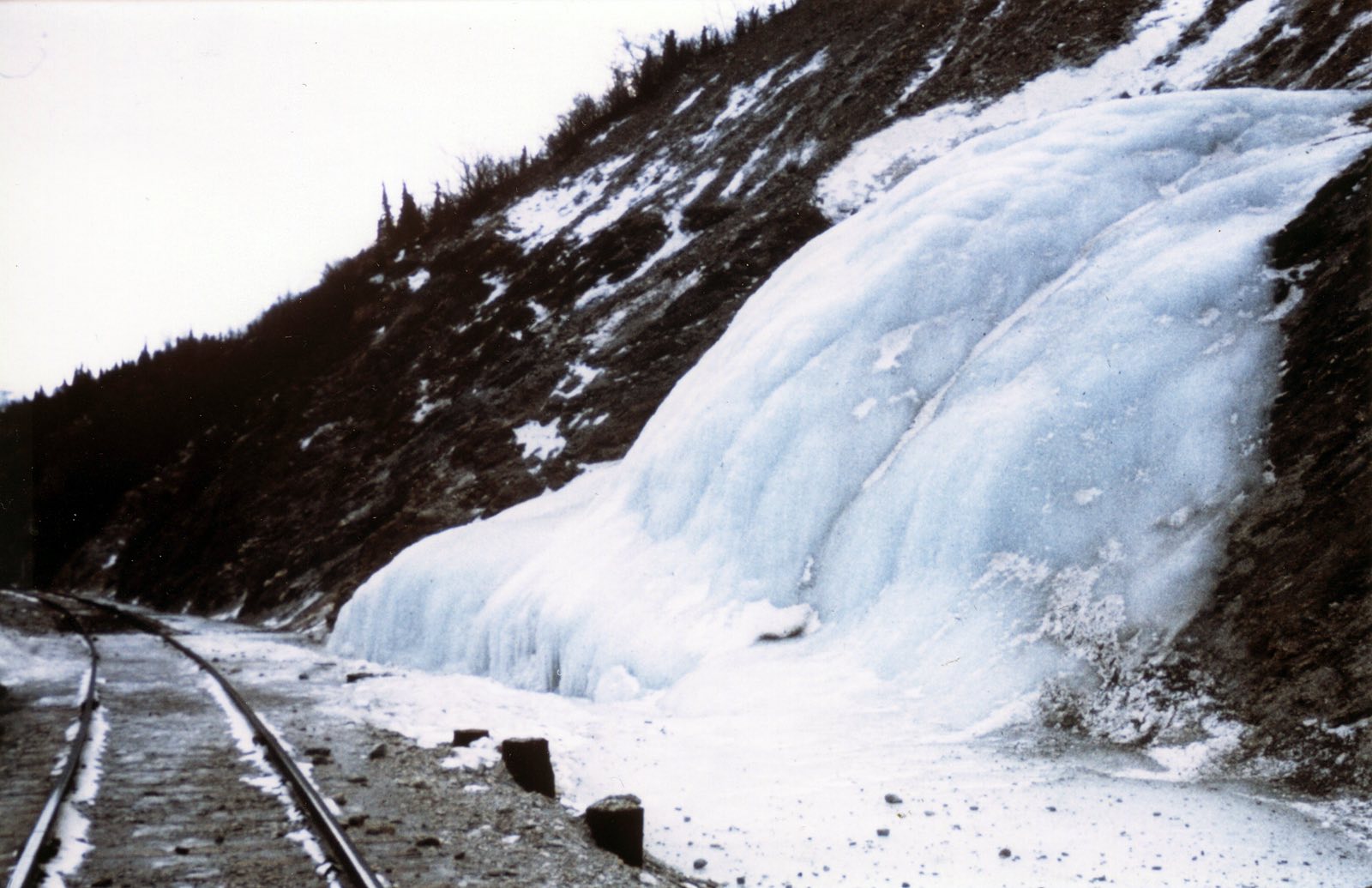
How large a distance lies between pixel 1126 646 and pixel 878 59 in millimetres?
16719

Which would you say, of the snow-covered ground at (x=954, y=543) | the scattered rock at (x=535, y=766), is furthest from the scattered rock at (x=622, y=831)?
the scattered rock at (x=535, y=766)

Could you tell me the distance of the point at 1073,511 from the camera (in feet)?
27.7

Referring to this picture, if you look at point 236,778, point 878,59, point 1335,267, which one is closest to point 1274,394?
point 1335,267

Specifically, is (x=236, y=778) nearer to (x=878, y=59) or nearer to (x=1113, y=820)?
(x=1113, y=820)

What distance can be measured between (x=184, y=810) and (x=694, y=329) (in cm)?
1353

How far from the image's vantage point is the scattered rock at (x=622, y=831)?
18.3 feet

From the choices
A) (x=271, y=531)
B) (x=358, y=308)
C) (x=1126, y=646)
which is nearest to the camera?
(x=1126, y=646)

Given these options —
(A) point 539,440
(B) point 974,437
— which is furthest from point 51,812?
(A) point 539,440

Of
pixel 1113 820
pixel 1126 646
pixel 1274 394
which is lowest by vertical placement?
pixel 1113 820

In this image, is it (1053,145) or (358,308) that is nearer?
(1053,145)

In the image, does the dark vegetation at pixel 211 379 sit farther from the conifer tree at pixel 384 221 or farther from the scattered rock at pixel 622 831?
the scattered rock at pixel 622 831

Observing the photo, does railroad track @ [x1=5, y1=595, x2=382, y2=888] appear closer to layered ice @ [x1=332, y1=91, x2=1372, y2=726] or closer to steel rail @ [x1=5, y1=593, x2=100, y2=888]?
steel rail @ [x1=5, y1=593, x2=100, y2=888]

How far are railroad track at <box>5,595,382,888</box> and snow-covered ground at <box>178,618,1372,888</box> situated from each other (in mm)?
1355

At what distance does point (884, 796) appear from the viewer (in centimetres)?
628
